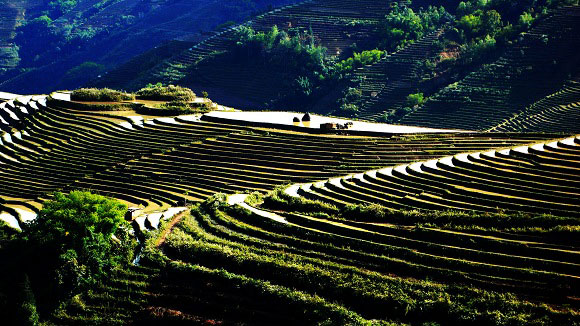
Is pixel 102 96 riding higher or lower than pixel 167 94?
lower

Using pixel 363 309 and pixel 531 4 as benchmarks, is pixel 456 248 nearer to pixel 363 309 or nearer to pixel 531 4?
pixel 363 309

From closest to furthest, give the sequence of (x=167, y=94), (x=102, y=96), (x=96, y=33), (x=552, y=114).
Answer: (x=102, y=96) → (x=167, y=94) → (x=552, y=114) → (x=96, y=33)

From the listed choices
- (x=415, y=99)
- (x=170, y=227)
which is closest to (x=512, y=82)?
(x=415, y=99)

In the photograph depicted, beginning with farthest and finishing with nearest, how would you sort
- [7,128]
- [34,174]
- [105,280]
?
[7,128] < [34,174] < [105,280]

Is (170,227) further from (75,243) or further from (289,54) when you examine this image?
(289,54)

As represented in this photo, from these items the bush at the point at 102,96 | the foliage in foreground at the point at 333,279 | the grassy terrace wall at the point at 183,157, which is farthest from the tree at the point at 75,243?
the bush at the point at 102,96

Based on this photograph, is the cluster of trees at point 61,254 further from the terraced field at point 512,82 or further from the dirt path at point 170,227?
the terraced field at point 512,82

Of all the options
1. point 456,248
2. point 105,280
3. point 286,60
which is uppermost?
point 286,60

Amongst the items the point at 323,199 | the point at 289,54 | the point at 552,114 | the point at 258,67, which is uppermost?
the point at 289,54

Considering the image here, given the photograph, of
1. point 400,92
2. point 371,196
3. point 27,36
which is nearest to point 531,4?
point 400,92
